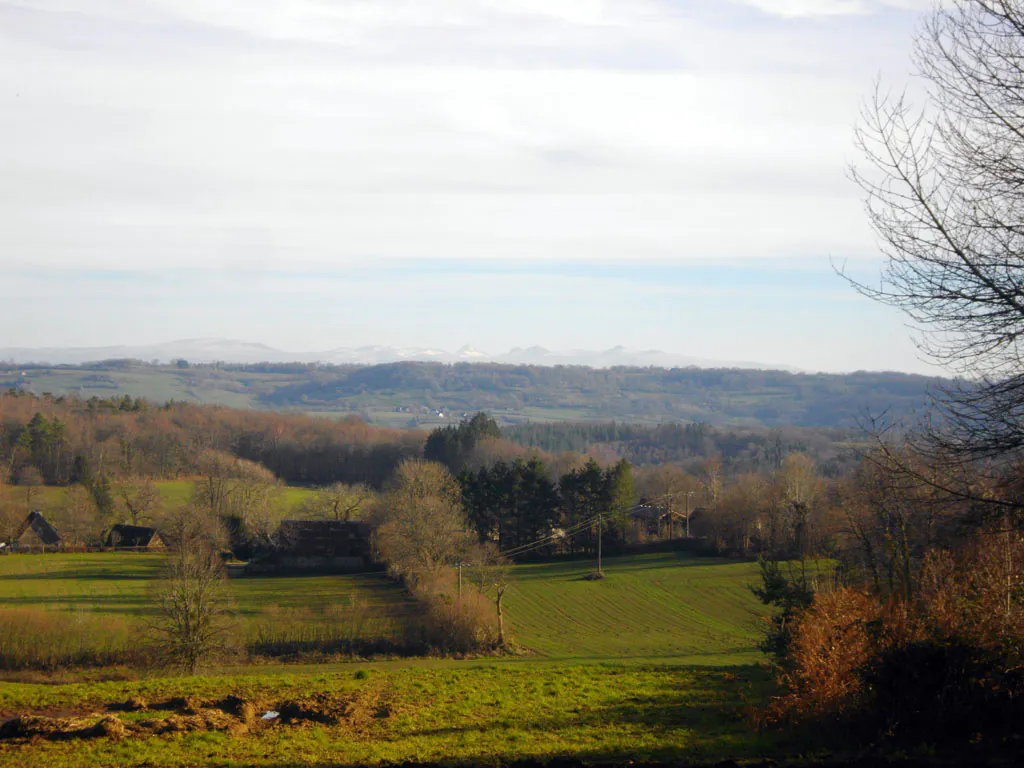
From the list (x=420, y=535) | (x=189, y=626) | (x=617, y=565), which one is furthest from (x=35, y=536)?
(x=617, y=565)

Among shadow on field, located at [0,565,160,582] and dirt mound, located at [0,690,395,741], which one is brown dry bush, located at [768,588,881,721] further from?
shadow on field, located at [0,565,160,582]

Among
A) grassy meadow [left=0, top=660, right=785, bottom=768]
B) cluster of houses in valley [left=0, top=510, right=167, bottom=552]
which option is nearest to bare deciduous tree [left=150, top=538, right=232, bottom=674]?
grassy meadow [left=0, top=660, right=785, bottom=768]

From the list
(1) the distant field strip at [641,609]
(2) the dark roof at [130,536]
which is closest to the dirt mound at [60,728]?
(1) the distant field strip at [641,609]

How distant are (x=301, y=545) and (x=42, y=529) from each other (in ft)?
68.2

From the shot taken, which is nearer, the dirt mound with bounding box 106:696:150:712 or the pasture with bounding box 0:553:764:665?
the dirt mound with bounding box 106:696:150:712

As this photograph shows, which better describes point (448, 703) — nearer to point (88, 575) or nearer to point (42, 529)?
point (88, 575)

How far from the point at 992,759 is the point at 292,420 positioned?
4149 inches

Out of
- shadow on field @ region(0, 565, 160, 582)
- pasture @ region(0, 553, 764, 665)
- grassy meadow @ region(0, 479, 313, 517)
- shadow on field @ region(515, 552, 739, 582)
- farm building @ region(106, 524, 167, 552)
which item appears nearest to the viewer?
pasture @ region(0, 553, 764, 665)

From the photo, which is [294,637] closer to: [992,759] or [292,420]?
[992,759]

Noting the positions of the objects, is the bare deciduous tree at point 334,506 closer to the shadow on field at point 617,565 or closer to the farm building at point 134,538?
Result: the farm building at point 134,538

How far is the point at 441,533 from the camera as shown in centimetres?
4366

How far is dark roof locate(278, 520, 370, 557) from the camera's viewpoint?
173 ft

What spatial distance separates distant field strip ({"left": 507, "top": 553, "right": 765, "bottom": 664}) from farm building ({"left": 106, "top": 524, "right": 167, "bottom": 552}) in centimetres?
2868

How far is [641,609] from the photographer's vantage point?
39250 millimetres
